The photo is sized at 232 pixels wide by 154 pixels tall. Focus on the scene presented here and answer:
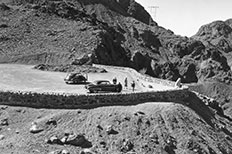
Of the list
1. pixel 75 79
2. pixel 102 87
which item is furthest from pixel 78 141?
pixel 75 79

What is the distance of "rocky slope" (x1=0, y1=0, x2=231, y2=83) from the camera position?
2798 inches

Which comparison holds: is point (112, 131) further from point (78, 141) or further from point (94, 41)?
point (94, 41)

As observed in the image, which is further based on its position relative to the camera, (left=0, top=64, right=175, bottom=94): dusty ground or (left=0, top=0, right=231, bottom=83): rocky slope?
(left=0, top=0, right=231, bottom=83): rocky slope

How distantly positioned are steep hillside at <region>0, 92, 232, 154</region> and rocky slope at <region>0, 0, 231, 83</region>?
37314 mm

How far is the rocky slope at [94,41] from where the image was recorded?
71062mm

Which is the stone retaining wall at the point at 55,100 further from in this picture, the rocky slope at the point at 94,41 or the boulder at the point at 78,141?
the rocky slope at the point at 94,41

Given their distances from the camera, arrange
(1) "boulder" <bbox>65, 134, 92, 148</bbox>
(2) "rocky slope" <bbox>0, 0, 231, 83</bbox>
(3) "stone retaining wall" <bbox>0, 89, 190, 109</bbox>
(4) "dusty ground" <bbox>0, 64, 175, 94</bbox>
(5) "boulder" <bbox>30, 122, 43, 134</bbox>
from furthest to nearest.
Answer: (2) "rocky slope" <bbox>0, 0, 231, 83</bbox>
(4) "dusty ground" <bbox>0, 64, 175, 94</bbox>
(3) "stone retaining wall" <bbox>0, 89, 190, 109</bbox>
(5) "boulder" <bbox>30, 122, 43, 134</bbox>
(1) "boulder" <bbox>65, 134, 92, 148</bbox>

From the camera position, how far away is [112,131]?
25.0 metres

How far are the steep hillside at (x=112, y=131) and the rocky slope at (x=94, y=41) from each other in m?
37.3

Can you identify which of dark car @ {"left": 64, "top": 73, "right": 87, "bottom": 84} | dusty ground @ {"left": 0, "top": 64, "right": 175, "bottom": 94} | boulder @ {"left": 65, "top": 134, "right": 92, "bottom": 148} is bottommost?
boulder @ {"left": 65, "top": 134, "right": 92, "bottom": 148}

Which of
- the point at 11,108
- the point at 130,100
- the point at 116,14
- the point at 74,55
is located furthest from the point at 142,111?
the point at 116,14

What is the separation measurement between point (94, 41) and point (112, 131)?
53.9 meters

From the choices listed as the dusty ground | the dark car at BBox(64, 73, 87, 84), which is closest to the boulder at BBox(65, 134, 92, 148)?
the dusty ground

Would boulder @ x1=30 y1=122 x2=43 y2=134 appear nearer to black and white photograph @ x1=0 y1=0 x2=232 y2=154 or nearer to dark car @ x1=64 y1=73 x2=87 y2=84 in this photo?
black and white photograph @ x1=0 y1=0 x2=232 y2=154
